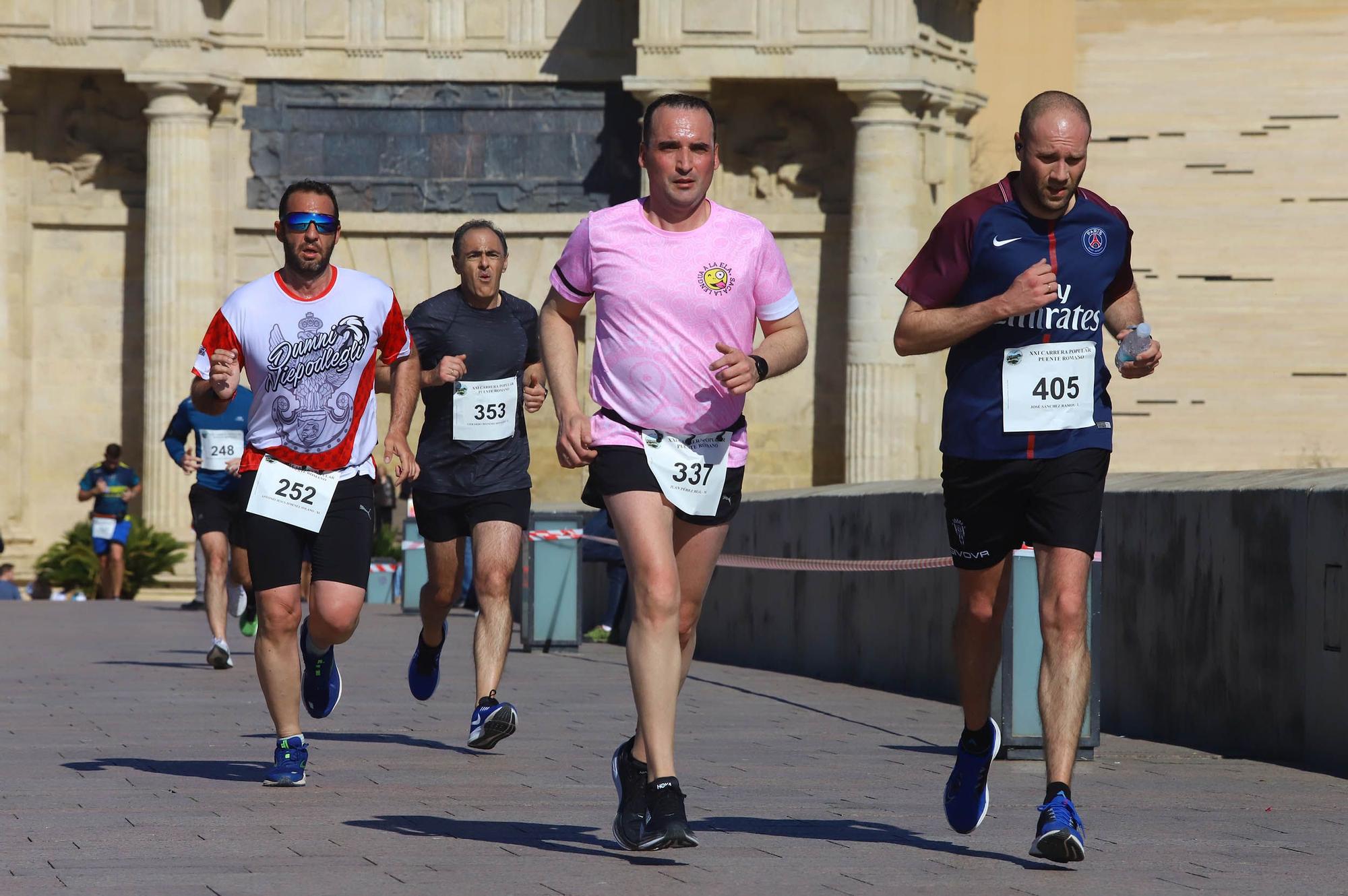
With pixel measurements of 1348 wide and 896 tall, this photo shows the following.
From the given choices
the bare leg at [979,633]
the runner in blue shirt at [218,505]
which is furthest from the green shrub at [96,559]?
the bare leg at [979,633]

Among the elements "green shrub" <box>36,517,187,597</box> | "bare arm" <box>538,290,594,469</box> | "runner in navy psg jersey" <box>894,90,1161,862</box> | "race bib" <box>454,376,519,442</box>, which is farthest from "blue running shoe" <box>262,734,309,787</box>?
"green shrub" <box>36,517,187,597</box>

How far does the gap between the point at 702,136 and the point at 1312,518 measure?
3751 mm

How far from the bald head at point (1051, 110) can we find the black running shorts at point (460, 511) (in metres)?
4.08

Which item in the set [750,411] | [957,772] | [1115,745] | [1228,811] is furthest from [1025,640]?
[750,411]

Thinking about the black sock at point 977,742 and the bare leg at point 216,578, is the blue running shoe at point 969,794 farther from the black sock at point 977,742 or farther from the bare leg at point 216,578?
the bare leg at point 216,578

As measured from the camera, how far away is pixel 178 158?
30.5 m

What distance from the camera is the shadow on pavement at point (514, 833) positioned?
683 cm

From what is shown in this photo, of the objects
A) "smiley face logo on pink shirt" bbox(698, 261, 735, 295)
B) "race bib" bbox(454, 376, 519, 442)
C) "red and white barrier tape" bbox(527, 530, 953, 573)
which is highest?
"smiley face logo on pink shirt" bbox(698, 261, 735, 295)

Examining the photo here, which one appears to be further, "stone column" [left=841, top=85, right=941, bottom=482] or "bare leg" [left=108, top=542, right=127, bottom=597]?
"stone column" [left=841, top=85, right=941, bottom=482]

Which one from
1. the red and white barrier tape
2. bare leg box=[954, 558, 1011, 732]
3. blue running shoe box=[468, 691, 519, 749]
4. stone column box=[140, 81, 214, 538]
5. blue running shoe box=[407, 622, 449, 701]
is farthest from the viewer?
stone column box=[140, 81, 214, 538]

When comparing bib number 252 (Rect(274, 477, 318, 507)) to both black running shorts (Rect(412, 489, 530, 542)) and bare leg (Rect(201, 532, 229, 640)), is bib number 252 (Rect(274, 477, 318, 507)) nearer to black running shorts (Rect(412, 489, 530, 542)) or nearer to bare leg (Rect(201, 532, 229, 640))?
black running shorts (Rect(412, 489, 530, 542))

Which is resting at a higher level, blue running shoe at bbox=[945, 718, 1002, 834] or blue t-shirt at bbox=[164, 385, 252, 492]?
blue t-shirt at bbox=[164, 385, 252, 492]

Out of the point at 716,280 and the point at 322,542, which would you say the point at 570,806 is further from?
the point at 716,280

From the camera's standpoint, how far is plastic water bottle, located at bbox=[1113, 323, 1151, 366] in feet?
22.8
